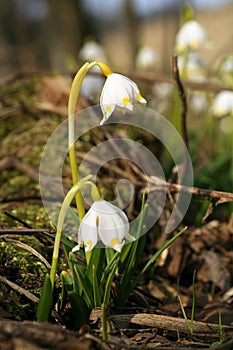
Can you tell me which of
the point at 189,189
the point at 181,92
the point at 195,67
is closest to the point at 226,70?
the point at 195,67

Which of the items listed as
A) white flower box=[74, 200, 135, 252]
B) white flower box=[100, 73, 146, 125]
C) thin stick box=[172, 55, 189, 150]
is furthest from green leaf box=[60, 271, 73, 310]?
thin stick box=[172, 55, 189, 150]

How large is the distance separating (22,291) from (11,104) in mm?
1548

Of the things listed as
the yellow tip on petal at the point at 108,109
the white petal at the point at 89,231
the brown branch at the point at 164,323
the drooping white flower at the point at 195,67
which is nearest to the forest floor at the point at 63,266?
the brown branch at the point at 164,323

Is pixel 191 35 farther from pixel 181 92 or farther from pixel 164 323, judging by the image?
pixel 164 323

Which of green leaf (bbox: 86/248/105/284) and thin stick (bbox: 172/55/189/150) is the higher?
thin stick (bbox: 172/55/189/150)

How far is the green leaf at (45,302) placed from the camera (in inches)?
39.6

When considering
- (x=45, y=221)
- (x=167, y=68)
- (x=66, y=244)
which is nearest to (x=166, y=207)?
(x=45, y=221)

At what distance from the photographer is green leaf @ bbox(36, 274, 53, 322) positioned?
100cm

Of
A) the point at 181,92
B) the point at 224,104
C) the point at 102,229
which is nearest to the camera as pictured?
the point at 102,229

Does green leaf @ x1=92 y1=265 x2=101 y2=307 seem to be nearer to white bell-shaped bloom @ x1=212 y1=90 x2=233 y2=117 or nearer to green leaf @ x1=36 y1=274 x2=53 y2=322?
green leaf @ x1=36 y1=274 x2=53 y2=322

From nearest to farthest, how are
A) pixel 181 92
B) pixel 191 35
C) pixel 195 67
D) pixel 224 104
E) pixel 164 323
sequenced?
pixel 164 323 → pixel 181 92 → pixel 191 35 → pixel 224 104 → pixel 195 67

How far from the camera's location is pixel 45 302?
1.01 m

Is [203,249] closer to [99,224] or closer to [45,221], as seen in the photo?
[45,221]

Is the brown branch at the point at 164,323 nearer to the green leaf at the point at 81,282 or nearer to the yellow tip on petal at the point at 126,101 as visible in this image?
the green leaf at the point at 81,282
